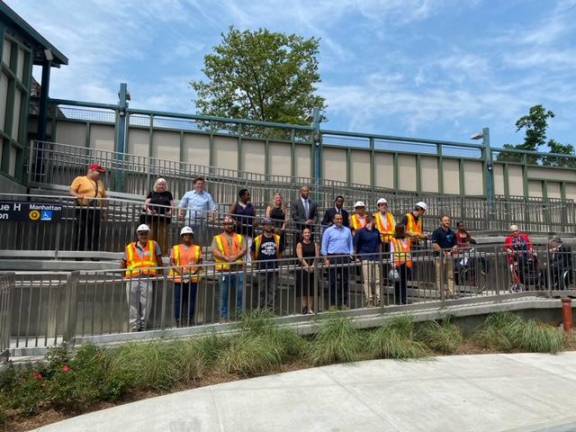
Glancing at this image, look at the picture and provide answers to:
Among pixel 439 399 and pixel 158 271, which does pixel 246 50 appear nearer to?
pixel 158 271

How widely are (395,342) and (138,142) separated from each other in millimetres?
12053

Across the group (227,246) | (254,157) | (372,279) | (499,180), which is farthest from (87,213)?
(499,180)

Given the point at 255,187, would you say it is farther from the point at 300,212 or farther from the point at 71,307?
the point at 71,307

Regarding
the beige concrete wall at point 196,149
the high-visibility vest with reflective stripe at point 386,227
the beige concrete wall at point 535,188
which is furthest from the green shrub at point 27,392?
the beige concrete wall at point 535,188

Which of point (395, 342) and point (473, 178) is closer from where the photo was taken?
point (395, 342)

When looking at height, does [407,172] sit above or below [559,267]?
above

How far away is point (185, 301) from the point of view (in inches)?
291

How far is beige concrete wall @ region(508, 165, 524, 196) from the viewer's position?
862 inches

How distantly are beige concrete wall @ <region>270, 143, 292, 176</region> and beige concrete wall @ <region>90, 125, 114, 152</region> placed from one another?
17.7 feet

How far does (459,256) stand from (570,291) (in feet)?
7.75

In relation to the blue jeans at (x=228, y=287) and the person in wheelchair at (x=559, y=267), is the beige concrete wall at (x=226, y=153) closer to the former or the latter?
the blue jeans at (x=228, y=287)

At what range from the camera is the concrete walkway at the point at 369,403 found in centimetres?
494

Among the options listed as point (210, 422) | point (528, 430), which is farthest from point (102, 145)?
point (528, 430)

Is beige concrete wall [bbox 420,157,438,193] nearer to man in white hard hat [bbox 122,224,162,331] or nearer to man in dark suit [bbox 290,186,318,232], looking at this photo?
man in dark suit [bbox 290,186,318,232]
